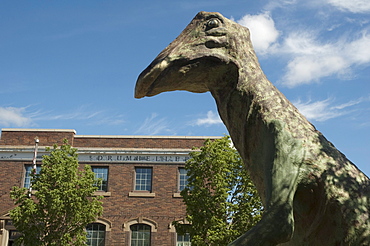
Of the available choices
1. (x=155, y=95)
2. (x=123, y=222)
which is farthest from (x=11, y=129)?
(x=155, y=95)

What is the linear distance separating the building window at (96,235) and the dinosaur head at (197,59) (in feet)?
77.1

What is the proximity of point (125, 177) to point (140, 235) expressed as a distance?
3.29 meters

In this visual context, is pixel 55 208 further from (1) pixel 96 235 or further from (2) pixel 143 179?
(2) pixel 143 179

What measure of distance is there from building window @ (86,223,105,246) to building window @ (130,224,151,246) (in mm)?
1603

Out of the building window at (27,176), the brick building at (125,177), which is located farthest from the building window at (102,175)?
the building window at (27,176)

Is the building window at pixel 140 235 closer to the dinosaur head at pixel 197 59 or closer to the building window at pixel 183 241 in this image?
the building window at pixel 183 241

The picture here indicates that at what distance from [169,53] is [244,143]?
673mm

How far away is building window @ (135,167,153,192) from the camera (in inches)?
1026

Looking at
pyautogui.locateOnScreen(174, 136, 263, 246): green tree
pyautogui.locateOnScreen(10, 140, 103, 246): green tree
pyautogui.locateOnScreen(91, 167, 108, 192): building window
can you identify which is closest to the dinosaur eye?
pyautogui.locateOnScreen(174, 136, 263, 246): green tree

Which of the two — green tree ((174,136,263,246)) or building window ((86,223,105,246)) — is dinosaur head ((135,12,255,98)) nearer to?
green tree ((174,136,263,246))

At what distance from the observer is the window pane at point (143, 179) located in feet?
85.6

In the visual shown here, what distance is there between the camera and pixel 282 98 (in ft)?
8.57

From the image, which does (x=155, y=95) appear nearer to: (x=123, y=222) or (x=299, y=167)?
(x=299, y=167)

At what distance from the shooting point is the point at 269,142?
7.66 ft
